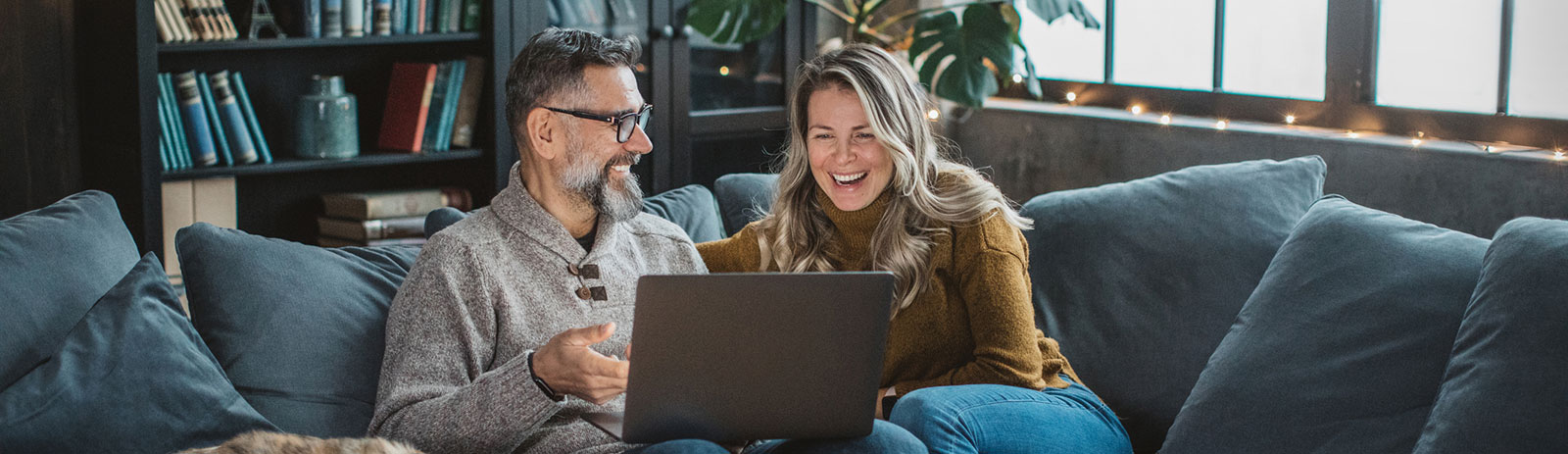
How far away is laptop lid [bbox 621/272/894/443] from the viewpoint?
1.40 metres

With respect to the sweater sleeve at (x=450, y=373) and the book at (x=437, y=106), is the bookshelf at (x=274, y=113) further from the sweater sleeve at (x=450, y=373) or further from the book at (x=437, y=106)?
the sweater sleeve at (x=450, y=373)

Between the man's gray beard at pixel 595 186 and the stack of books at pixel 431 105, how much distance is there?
1.76 m

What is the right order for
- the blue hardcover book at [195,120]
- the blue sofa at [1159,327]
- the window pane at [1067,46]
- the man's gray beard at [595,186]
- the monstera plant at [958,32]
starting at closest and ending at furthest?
the blue sofa at [1159,327], the man's gray beard at [595,186], the blue hardcover book at [195,120], the monstera plant at [958,32], the window pane at [1067,46]

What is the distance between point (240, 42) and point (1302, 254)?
7.81 feet

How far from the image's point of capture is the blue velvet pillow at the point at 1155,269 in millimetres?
2209

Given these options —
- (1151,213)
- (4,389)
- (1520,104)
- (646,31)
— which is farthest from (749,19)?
(4,389)

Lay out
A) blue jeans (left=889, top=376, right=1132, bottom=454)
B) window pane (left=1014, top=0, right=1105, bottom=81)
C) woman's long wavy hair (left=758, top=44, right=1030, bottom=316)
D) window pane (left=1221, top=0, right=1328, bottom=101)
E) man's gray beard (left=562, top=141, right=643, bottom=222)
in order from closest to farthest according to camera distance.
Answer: blue jeans (left=889, top=376, right=1132, bottom=454) → man's gray beard (left=562, top=141, right=643, bottom=222) → woman's long wavy hair (left=758, top=44, right=1030, bottom=316) → window pane (left=1221, top=0, right=1328, bottom=101) → window pane (left=1014, top=0, right=1105, bottom=81)

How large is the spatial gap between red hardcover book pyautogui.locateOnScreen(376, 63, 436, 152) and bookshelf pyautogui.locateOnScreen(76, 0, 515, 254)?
41 mm

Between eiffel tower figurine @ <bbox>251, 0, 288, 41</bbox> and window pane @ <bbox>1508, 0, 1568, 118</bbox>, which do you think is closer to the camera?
window pane @ <bbox>1508, 0, 1568, 118</bbox>

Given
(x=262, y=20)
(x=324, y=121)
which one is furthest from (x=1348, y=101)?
(x=262, y=20)

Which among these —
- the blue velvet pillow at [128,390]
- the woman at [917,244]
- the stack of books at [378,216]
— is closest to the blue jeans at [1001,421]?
the woman at [917,244]

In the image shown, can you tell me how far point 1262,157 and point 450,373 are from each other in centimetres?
216

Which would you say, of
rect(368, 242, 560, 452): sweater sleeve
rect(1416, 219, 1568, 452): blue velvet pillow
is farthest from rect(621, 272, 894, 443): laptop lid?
rect(1416, 219, 1568, 452): blue velvet pillow

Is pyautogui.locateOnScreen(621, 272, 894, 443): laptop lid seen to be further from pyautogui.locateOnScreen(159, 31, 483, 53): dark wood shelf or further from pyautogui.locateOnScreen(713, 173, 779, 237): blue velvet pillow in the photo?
pyautogui.locateOnScreen(159, 31, 483, 53): dark wood shelf
